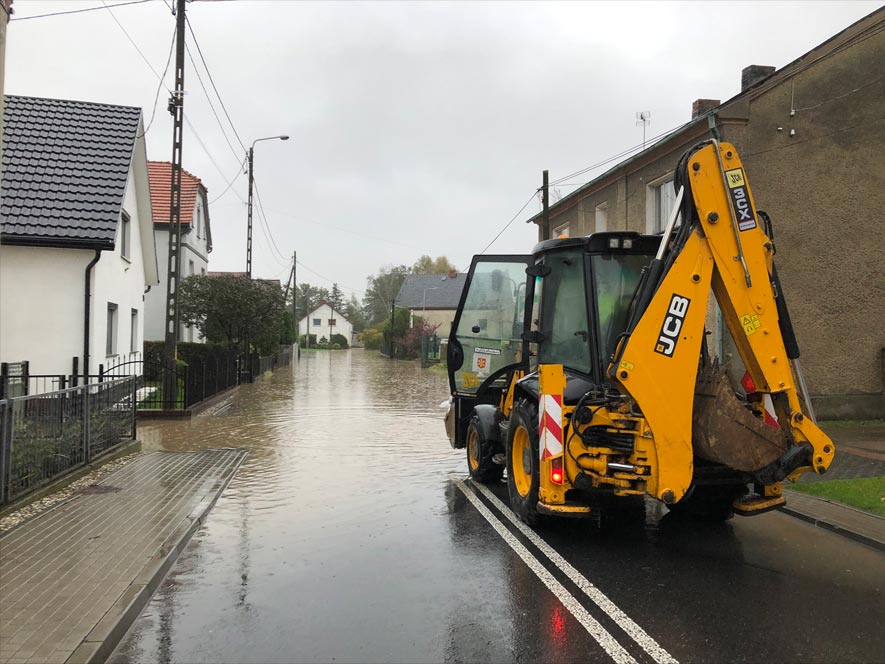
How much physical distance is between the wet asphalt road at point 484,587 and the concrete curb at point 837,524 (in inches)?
4.2

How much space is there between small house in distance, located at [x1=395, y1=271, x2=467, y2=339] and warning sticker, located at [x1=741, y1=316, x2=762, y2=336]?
70045mm

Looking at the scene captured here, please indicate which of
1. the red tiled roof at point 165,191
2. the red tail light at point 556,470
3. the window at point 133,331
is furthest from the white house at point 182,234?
the red tail light at point 556,470

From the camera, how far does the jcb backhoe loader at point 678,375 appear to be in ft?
17.6

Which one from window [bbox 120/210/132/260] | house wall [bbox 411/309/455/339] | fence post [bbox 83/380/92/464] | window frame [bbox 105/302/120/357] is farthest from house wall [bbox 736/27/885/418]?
house wall [bbox 411/309/455/339]

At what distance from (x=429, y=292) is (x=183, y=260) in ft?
164

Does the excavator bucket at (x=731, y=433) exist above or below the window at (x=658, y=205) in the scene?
below

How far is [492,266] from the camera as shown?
8.77 meters

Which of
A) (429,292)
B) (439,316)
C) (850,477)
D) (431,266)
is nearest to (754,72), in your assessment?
(850,477)

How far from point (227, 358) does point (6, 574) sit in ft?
60.8

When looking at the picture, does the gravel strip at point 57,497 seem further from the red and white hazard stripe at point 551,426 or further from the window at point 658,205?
the window at point 658,205

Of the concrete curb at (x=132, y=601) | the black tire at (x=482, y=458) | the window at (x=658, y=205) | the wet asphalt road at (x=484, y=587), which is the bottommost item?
the wet asphalt road at (x=484, y=587)

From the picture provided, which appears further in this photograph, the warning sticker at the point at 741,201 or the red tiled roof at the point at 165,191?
the red tiled roof at the point at 165,191

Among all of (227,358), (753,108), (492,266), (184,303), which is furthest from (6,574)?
(184,303)

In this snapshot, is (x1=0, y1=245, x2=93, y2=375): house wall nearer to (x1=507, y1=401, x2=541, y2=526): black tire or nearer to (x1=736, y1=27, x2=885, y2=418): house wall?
(x1=507, y1=401, x2=541, y2=526): black tire
